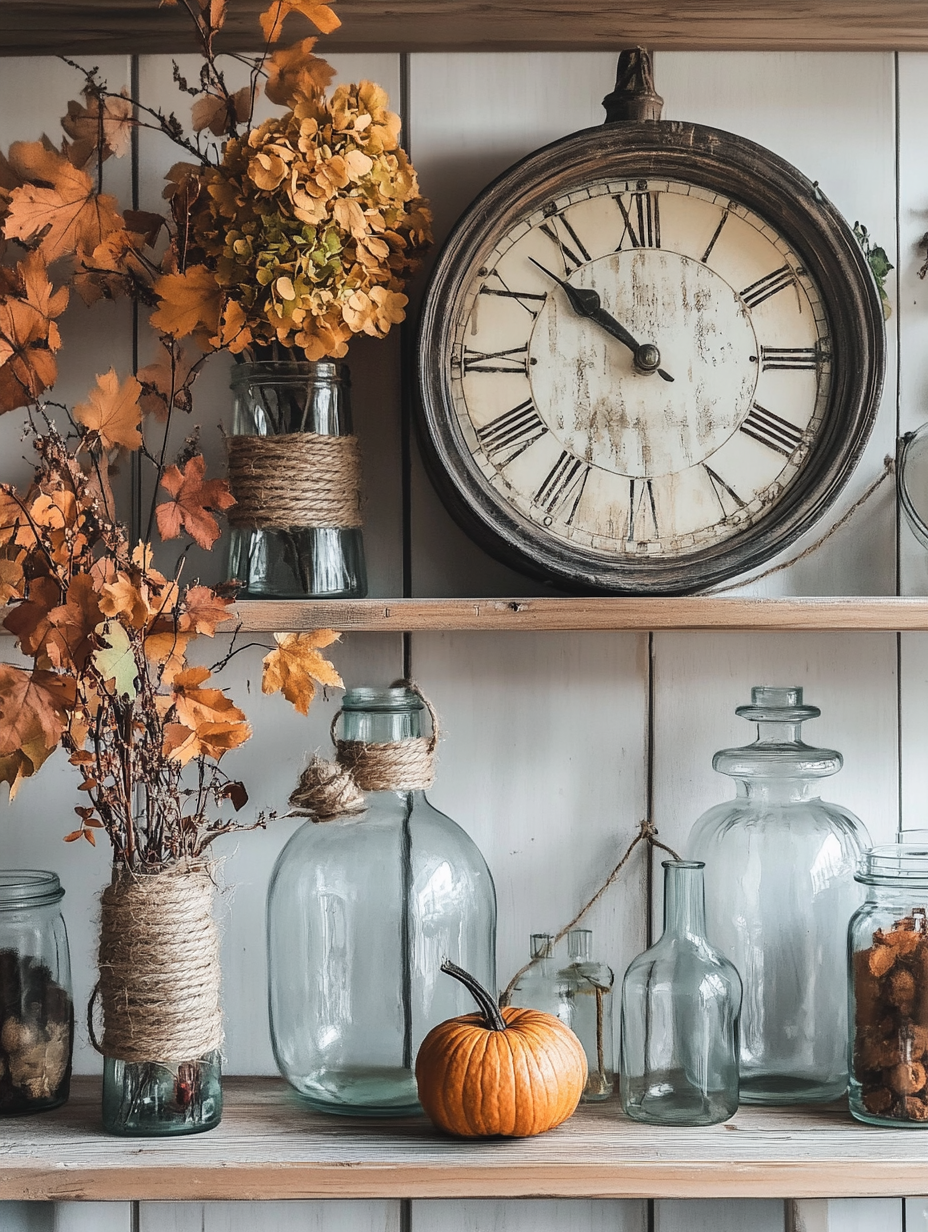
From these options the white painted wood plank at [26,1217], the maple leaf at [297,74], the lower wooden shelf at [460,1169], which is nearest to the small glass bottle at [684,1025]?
the lower wooden shelf at [460,1169]

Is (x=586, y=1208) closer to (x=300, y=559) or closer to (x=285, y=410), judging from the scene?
(x=300, y=559)

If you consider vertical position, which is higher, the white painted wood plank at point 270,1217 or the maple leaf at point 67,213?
the maple leaf at point 67,213

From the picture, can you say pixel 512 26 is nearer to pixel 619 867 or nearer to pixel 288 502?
pixel 288 502

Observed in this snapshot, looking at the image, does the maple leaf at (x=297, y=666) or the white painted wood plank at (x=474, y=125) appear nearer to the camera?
the maple leaf at (x=297, y=666)

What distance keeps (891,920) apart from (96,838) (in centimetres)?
68

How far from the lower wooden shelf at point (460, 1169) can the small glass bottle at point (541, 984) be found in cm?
14

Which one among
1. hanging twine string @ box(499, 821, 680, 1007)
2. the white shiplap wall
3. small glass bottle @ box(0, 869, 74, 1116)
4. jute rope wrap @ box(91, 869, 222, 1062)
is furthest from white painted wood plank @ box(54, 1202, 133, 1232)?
hanging twine string @ box(499, 821, 680, 1007)

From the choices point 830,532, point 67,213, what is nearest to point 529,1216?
point 830,532

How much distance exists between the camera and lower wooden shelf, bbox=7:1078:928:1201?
86 centimetres

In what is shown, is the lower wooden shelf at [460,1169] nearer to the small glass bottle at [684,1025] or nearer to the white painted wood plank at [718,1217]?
the small glass bottle at [684,1025]

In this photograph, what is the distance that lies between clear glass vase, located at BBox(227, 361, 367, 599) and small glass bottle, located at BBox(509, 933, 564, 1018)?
1.09ft

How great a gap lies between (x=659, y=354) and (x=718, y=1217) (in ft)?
2.48

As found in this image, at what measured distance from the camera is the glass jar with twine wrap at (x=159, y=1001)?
35.3 inches

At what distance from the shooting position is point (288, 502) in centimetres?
97
